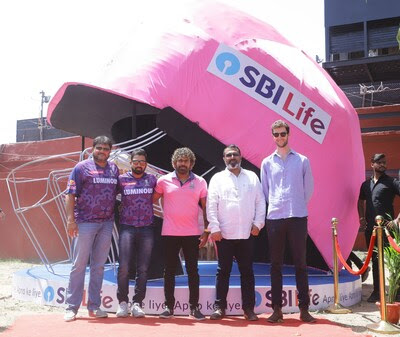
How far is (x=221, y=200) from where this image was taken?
544cm

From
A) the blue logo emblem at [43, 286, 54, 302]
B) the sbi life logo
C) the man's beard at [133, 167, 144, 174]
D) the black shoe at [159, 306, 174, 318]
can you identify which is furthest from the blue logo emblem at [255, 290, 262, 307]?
the blue logo emblem at [43, 286, 54, 302]

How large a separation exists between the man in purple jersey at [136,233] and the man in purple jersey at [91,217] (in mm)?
159

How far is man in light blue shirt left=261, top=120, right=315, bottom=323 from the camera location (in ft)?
17.3

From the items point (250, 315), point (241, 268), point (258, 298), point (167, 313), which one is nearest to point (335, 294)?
point (258, 298)

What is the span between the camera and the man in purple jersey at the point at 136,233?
548 centimetres

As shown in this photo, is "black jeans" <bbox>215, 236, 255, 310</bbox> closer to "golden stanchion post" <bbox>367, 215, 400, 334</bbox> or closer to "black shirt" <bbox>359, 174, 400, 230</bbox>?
"golden stanchion post" <bbox>367, 215, 400, 334</bbox>

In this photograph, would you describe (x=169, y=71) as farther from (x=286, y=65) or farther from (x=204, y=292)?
(x=204, y=292)

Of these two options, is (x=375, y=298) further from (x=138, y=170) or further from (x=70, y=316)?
(x=70, y=316)

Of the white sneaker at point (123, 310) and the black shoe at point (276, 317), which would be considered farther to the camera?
the white sneaker at point (123, 310)

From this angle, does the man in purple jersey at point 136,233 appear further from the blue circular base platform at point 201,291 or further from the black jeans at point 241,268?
the black jeans at point 241,268

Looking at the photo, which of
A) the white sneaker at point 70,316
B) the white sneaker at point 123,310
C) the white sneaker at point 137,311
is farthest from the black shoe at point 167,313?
the white sneaker at point 70,316

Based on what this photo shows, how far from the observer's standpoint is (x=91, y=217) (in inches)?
213

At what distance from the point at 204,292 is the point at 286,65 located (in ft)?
10.0

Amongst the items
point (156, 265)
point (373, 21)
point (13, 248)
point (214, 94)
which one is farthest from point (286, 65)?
point (373, 21)
